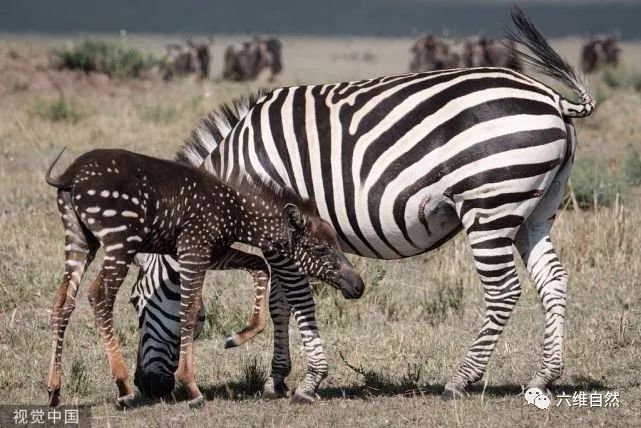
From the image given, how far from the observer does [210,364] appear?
7633mm

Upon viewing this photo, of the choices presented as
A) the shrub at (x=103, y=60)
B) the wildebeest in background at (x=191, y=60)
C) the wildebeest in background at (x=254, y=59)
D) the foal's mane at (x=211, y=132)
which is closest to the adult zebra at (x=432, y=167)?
the foal's mane at (x=211, y=132)

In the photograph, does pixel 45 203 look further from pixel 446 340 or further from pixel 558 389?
pixel 558 389

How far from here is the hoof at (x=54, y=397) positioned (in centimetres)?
635

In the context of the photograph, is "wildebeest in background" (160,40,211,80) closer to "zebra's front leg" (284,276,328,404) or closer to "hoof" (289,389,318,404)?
"zebra's front leg" (284,276,328,404)

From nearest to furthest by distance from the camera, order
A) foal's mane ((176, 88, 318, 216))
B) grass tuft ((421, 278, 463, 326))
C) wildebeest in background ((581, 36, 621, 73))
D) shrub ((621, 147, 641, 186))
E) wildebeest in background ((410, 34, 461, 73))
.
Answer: foal's mane ((176, 88, 318, 216)), grass tuft ((421, 278, 463, 326)), shrub ((621, 147, 641, 186)), wildebeest in background ((410, 34, 461, 73)), wildebeest in background ((581, 36, 621, 73))

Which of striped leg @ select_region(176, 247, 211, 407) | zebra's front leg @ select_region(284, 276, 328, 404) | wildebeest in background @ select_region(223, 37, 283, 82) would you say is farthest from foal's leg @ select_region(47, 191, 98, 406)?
wildebeest in background @ select_region(223, 37, 283, 82)

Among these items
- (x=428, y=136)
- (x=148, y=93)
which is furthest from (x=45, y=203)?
(x=148, y=93)

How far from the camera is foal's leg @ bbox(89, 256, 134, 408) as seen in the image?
630cm

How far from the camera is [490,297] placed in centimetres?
661

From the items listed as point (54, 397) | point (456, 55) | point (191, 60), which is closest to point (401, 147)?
point (54, 397)

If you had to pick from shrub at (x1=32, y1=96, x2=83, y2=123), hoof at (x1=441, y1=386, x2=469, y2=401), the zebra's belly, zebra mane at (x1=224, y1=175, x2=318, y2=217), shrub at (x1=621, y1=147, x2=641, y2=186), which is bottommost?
hoof at (x1=441, y1=386, x2=469, y2=401)

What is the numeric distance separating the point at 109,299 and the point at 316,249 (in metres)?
1.22

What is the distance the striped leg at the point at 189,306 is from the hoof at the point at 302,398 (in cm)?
59

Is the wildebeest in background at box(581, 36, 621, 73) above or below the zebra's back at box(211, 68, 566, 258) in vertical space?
above
